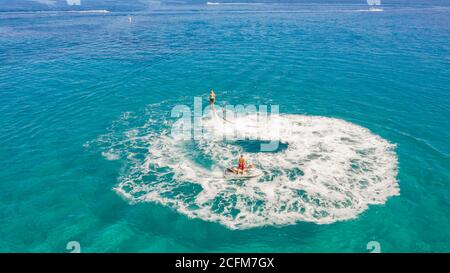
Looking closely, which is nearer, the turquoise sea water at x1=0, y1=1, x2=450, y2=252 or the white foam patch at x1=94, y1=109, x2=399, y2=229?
the turquoise sea water at x1=0, y1=1, x2=450, y2=252

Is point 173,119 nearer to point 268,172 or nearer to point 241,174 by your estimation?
point 241,174

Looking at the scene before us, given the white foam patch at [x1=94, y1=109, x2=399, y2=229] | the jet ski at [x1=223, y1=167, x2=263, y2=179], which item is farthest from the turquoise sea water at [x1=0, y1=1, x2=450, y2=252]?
the jet ski at [x1=223, y1=167, x2=263, y2=179]

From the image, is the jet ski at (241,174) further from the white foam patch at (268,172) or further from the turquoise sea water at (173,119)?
the turquoise sea water at (173,119)

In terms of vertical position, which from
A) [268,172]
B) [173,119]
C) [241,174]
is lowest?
[268,172]

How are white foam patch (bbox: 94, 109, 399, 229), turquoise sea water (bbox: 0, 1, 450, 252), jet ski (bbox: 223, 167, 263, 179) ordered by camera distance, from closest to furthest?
turquoise sea water (bbox: 0, 1, 450, 252), white foam patch (bbox: 94, 109, 399, 229), jet ski (bbox: 223, 167, 263, 179)

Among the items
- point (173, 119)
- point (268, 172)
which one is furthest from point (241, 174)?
point (173, 119)

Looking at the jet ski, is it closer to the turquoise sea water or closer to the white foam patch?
the white foam patch
